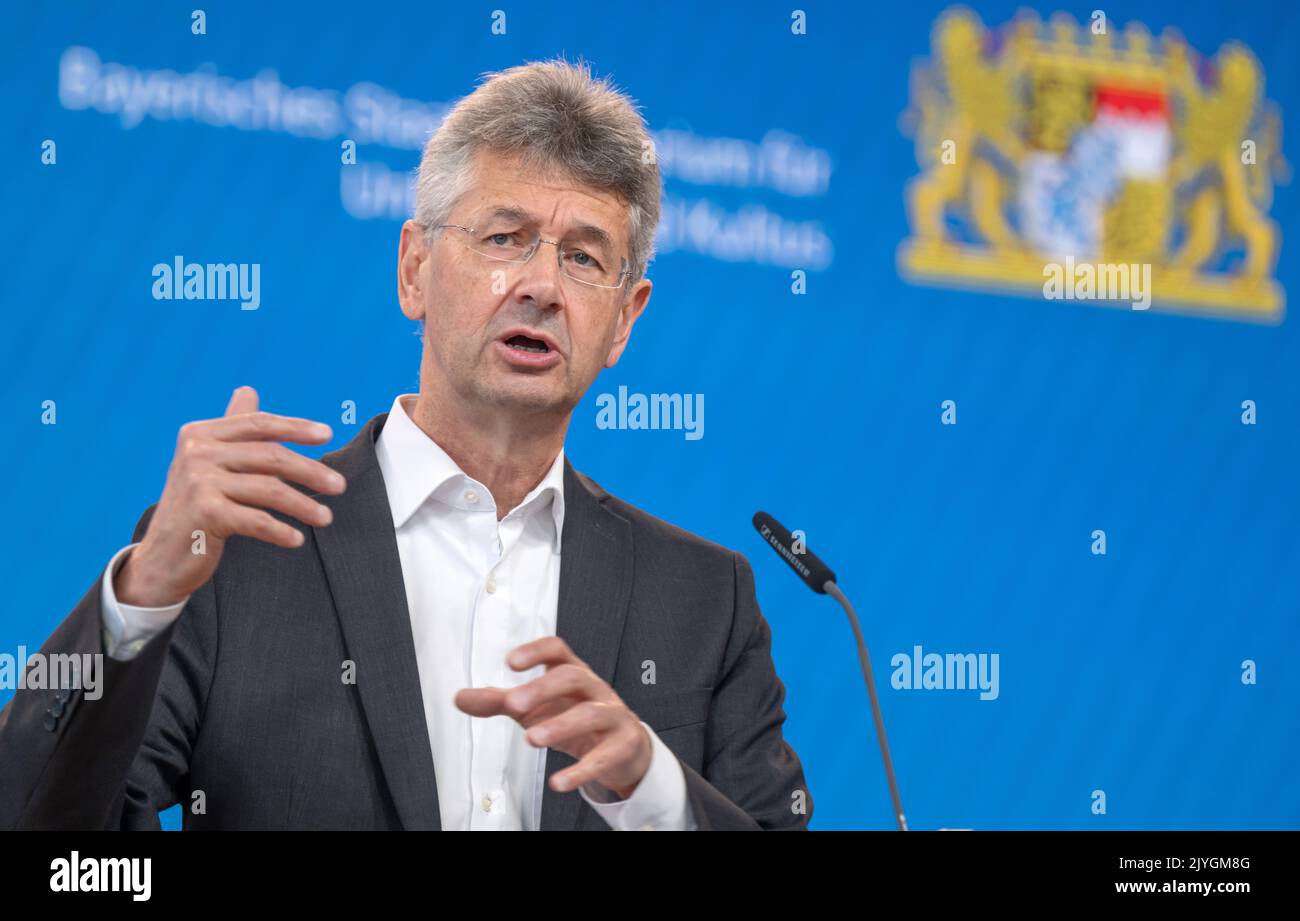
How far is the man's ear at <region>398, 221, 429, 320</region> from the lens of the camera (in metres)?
2.26

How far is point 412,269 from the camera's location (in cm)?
228

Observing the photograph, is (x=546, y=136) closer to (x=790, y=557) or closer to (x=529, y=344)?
(x=529, y=344)

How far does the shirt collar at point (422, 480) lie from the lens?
206 centimetres

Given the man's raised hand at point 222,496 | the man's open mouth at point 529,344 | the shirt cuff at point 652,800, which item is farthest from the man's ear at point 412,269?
the shirt cuff at point 652,800

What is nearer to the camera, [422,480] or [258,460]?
[258,460]

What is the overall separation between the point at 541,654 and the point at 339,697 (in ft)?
1.67

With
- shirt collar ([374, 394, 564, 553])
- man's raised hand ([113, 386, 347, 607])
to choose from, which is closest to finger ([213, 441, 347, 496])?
man's raised hand ([113, 386, 347, 607])

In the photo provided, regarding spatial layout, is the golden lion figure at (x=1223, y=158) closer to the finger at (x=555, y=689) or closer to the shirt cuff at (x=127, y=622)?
the finger at (x=555, y=689)

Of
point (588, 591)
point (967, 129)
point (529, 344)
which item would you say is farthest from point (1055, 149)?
point (588, 591)

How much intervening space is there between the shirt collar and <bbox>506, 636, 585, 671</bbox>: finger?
0.62 m

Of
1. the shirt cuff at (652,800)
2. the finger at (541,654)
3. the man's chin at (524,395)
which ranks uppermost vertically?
the man's chin at (524,395)
